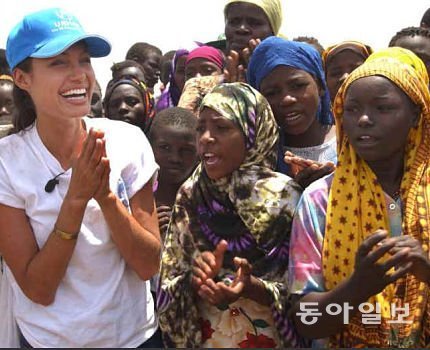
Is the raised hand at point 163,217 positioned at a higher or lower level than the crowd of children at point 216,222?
lower

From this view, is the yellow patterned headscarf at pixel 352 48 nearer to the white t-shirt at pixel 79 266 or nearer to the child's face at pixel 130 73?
the child's face at pixel 130 73

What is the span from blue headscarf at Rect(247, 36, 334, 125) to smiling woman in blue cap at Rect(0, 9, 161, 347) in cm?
81

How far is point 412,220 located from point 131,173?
989mm

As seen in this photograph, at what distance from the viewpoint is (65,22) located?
2676 millimetres

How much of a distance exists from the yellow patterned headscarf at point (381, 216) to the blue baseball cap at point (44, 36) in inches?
37.8

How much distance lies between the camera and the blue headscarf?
3.28 meters

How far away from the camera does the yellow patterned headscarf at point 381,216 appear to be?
2510mm

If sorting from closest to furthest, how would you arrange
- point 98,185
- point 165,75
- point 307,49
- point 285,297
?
point 98,185 → point 285,297 → point 307,49 → point 165,75

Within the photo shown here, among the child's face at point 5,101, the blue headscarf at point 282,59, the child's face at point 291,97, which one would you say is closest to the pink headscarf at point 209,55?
the child's face at point 5,101

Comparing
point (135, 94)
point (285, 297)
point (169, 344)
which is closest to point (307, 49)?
point (285, 297)

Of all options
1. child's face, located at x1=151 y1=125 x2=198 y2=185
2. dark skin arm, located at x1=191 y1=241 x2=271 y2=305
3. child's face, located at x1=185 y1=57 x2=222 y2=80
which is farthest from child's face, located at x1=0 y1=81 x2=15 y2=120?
dark skin arm, located at x1=191 y1=241 x2=271 y2=305

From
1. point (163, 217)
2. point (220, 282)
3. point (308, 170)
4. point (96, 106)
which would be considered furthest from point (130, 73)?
point (220, 282)

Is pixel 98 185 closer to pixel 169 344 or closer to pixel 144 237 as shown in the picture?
pixel 144 237

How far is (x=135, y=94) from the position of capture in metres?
5.24
